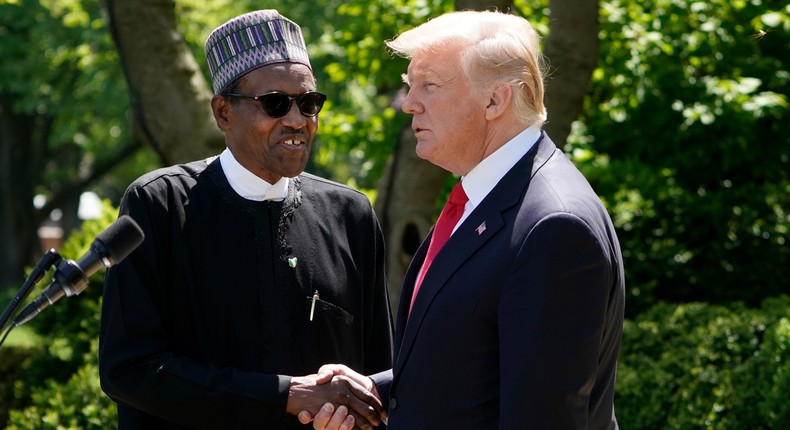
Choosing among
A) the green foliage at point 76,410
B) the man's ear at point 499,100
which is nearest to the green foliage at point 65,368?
the green foliage at point 76,410

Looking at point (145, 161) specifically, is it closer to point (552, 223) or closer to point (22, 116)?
point (22, 116)

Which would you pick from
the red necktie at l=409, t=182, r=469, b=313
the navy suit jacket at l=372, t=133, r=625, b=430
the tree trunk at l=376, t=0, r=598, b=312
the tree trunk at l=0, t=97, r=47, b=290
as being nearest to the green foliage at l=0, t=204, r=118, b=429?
the tree trunk at l=376, t=0, r=598, b=312

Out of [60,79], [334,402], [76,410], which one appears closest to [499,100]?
[334,402]

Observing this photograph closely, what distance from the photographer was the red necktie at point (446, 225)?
2.99m

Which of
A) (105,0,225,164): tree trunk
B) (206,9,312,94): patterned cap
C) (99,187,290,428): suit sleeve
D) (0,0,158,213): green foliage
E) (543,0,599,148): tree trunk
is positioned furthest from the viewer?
(0,0,158,213): green foliage

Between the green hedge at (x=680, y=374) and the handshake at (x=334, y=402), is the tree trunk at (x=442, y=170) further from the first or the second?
the handshake at (x=334, y=402)

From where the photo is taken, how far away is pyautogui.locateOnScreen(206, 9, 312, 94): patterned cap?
3686mm

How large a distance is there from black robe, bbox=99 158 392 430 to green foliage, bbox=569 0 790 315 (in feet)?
14.6

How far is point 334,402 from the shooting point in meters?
3.41

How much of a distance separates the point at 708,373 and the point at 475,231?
136 inches

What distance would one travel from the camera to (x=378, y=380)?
3576 mm

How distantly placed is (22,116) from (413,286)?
26.5 m

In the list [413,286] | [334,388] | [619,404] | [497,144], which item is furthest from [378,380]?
[619,404]

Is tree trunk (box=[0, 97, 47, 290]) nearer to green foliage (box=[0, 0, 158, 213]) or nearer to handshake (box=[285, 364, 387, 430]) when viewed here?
green foliage (box=[0, 0, 158, 213])
